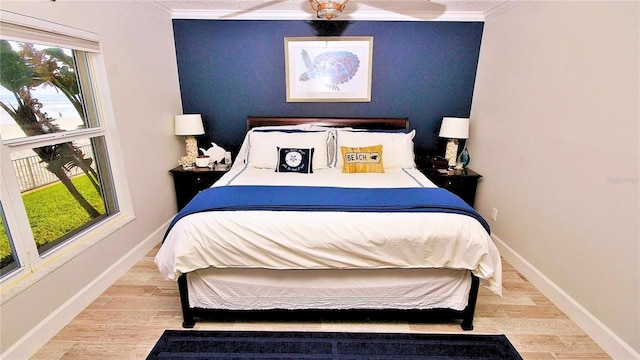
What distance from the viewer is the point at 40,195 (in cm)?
195

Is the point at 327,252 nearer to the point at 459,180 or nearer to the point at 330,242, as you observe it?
the point at 330,242

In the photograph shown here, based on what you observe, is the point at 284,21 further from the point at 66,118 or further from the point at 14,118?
the point at 14,118

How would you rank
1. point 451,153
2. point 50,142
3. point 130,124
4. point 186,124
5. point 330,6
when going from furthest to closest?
point 451,153, point 186,124, point 130,124, point 330,6, point 50,142

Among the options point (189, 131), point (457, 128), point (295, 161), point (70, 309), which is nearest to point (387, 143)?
point (457, 128)

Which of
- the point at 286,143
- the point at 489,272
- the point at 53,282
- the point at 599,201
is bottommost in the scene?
the point at 53,282

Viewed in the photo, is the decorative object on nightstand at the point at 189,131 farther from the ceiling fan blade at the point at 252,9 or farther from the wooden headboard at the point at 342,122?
Result: the ceiling fan blade at the point at 252,9

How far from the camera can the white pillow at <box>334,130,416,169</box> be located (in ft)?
10.1

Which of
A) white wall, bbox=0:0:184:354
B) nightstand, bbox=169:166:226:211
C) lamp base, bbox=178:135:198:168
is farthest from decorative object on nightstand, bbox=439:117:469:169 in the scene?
white wall, bbox=0:0:184:354

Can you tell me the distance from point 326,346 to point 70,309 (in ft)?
5.79

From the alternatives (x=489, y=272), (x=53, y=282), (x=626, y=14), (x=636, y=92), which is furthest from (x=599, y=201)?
(x=53, y=282)

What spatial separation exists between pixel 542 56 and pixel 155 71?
357 centimetres

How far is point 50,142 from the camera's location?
6.37ft

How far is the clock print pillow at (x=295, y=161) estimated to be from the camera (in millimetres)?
2949

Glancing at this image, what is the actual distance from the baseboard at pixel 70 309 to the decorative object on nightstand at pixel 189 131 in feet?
3.25
